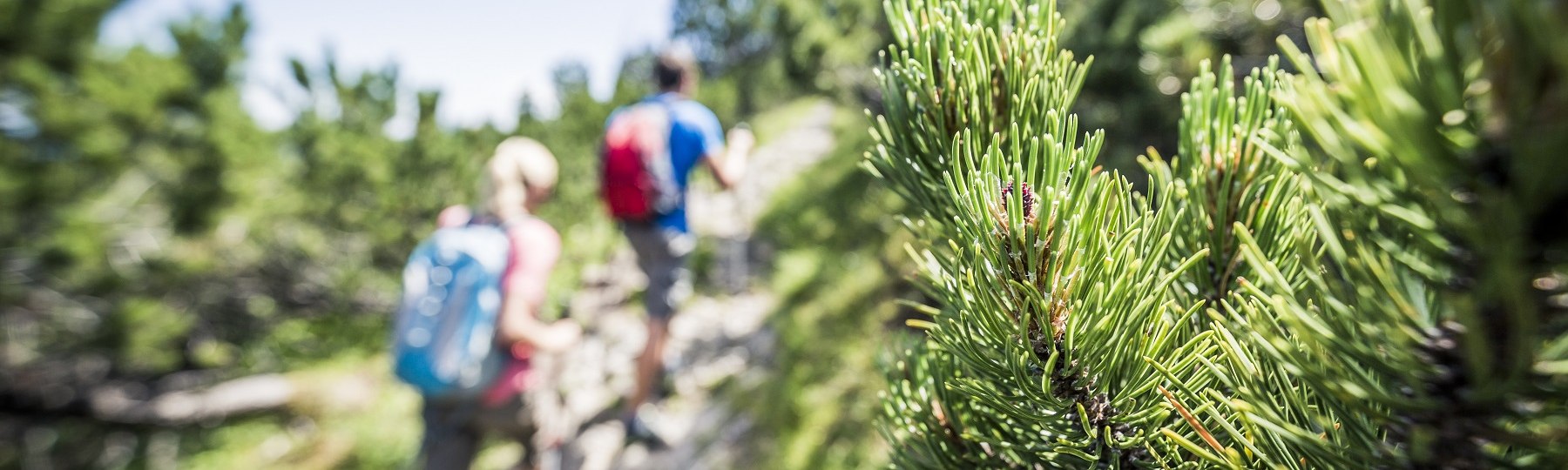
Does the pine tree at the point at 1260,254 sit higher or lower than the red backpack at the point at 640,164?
lower

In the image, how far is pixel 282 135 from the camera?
589cm

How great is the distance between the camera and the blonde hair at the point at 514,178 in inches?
101

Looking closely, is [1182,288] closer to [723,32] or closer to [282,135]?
[282,135]

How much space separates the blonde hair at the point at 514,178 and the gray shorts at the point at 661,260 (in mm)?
598

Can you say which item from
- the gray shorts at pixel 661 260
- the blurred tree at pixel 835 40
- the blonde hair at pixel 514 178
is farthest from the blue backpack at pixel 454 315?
the blurred tree at pixel 835 40

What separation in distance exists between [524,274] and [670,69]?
1314 mm

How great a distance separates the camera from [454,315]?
238 cm

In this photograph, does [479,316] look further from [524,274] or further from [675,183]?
[675,183]

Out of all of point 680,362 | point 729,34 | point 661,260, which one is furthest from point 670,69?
point 729,34

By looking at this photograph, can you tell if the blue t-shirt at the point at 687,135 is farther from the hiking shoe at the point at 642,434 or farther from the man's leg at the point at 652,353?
the hiking shoe at the point at 642,434

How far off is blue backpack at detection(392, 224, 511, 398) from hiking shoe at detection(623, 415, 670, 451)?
4.29 ft

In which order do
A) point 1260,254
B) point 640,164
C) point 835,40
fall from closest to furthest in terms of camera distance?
1. point 1260,254
2. point 640,164
3. point 835,40

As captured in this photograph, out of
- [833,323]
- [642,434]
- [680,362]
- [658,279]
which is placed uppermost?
[680,362]

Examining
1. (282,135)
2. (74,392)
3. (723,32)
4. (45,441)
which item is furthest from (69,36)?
(723,32)
